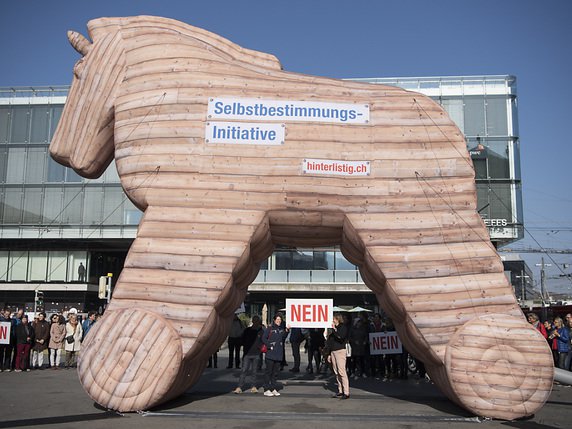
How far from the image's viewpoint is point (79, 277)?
34.6m

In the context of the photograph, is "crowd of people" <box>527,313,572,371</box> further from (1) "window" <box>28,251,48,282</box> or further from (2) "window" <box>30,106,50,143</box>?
(1) "window" <box>28,251,48,282</box>

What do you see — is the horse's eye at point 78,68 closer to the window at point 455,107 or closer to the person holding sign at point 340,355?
the person holding sign at point 340,355

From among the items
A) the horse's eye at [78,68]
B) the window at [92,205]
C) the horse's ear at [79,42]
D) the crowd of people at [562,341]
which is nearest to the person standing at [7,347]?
the horse's eye at [78,68]

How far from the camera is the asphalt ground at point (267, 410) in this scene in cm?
710

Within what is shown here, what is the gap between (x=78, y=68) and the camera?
28.9 feet

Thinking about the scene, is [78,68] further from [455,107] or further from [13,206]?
[13,206]

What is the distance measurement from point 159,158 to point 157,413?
11.9 feet

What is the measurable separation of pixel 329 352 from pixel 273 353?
1.06 m

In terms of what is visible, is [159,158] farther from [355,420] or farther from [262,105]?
[355,420]

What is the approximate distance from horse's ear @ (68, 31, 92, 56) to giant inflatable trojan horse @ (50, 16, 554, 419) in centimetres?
27

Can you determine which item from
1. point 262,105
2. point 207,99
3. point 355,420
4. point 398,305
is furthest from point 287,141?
point 355,420

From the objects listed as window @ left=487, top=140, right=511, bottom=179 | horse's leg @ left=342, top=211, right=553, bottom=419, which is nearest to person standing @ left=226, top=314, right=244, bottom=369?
horse's leg @ left=342, top=211, right=553, bottom=419

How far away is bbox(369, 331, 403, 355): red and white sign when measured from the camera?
12570mm

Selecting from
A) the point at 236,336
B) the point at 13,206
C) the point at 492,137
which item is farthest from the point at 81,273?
the point at 492,137
